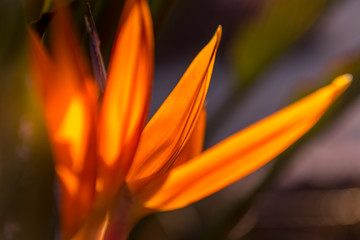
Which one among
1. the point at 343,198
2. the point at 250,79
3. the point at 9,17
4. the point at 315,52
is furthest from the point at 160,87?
the point at 9,17

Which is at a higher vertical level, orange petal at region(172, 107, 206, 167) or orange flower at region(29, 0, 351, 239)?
orange flower at region(29, 0, 351, 239)

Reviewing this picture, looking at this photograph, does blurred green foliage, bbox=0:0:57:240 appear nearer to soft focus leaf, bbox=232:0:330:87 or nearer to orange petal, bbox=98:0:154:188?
orange petal, bbox=98:0:154:188

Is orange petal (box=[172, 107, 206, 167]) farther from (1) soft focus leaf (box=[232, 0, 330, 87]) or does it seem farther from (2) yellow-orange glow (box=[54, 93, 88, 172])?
(1) soft focus leaf (box=[232, 0, 330, 87])

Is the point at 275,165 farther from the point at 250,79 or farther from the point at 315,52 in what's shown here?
the point at 315,52

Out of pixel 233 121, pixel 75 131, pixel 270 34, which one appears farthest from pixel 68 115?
pixel 233 121

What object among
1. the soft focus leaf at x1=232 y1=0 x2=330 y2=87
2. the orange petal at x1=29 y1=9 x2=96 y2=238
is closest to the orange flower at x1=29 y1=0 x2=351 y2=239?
the orange petal at x1=29 y1=9 x2=96 y2=238

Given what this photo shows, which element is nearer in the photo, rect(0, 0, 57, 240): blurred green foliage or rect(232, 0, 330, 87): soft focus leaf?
rect(0, 0, 57, 240): blurred green foliage

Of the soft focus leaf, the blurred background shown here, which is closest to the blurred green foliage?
the blurred background

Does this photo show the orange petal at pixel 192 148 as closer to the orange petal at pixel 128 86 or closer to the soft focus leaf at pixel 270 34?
the orange petal at pixel 128 86
